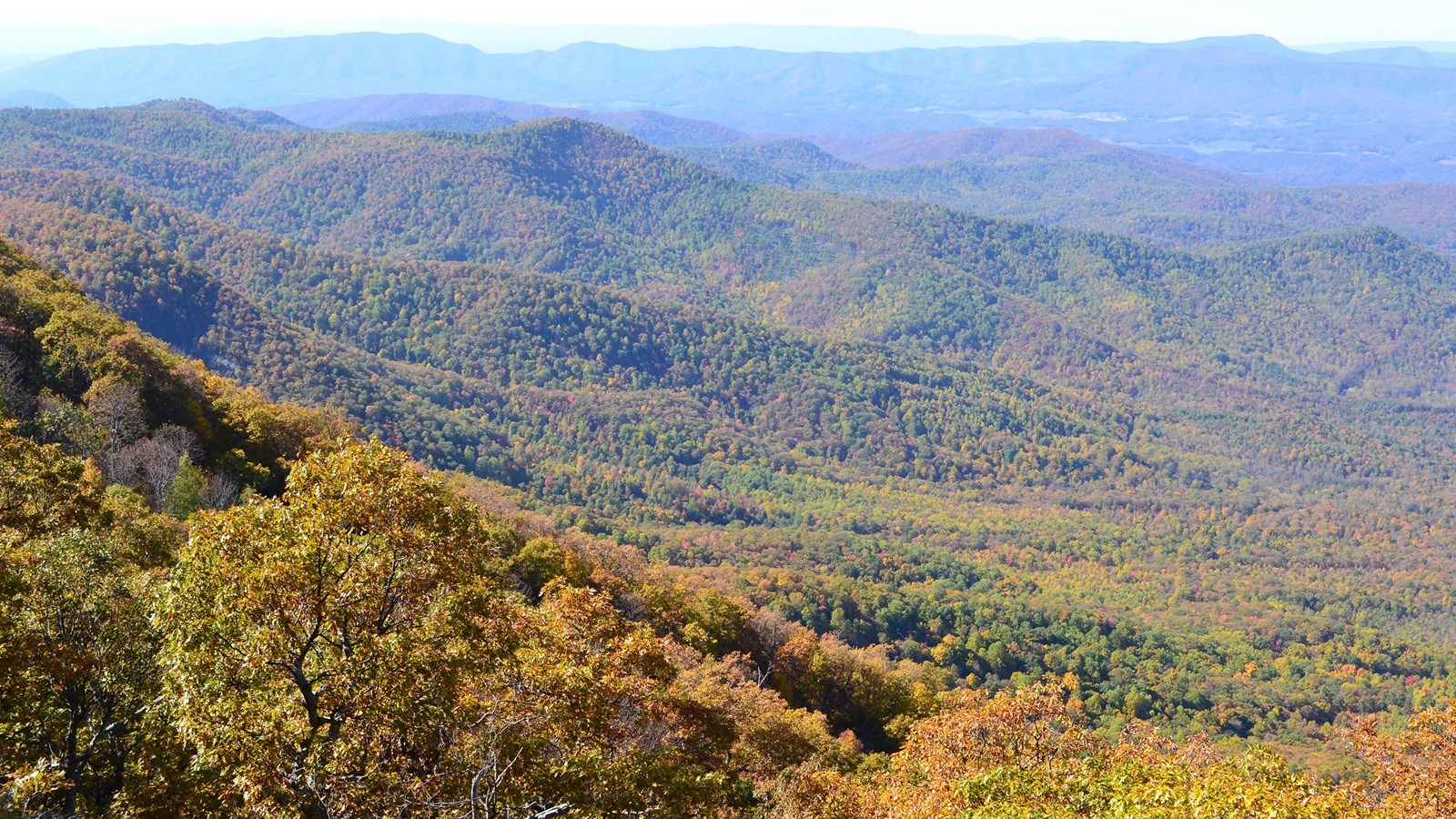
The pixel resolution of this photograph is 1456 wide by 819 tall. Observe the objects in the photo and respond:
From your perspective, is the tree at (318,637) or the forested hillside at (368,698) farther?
the forested hillside at (368,698)

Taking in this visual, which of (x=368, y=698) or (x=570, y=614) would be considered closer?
(x=368, y=698)

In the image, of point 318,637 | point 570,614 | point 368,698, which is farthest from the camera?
point 570,614

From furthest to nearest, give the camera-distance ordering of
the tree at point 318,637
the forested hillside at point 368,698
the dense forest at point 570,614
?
1. the dense forest at point 570,614
2. the forested hillside at point 368,698
3. the tree at point 318,637

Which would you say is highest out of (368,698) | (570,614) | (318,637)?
(318,637)

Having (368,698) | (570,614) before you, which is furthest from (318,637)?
(570,614)

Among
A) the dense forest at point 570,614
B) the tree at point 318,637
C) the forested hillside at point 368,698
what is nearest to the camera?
the tree at point 318,637

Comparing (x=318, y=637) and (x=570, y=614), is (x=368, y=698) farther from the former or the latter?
(x=570, y=614)

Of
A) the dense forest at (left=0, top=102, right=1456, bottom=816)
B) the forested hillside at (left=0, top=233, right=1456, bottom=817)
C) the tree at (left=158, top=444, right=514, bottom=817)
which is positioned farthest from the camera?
the dense forest at (left=0, top=102, right=1456, bottom=816)

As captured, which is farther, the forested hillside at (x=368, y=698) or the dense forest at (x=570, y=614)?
the dense forest at (x=570, y=614)

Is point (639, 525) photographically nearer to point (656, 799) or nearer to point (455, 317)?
point (455, 317)

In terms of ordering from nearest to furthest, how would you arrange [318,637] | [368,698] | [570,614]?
[318,637]
[368,698]
[570,614]

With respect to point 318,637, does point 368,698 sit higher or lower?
lower

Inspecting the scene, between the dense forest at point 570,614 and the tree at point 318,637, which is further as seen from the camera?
the dense forest at point 570,614

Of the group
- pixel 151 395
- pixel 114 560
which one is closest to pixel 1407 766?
pixel 114 560
